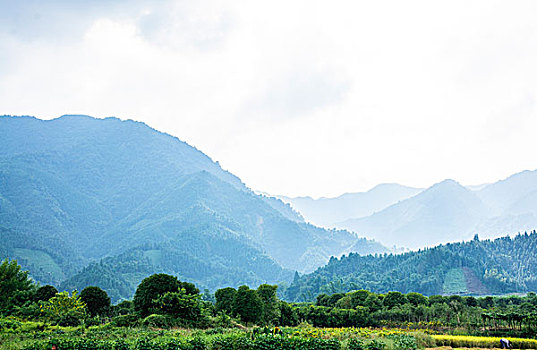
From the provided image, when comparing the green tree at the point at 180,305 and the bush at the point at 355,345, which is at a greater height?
the green tree at the point at 180,305

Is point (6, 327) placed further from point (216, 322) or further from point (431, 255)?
point (431, 255)

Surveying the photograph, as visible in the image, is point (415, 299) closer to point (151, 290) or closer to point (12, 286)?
point (151, 290)

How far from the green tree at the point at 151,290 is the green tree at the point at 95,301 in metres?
10.9

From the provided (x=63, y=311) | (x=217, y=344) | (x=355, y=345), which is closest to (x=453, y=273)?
(x=355, y=345)

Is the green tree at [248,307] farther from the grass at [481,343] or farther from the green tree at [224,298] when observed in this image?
A: the grass at [481,343]

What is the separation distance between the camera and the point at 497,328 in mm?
28734

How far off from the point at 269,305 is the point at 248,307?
3664mm

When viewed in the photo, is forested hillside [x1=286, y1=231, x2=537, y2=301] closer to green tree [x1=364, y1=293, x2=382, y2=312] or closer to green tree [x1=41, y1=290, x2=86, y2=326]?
green tree [x1=364, y1=293, x2=382, y2=312]

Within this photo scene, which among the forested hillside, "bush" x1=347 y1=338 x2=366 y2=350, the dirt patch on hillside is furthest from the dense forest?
the dirt patch on hillside

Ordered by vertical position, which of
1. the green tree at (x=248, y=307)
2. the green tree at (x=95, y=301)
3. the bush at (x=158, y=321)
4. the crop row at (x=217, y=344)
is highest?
the green tree at (x=95, y=301)

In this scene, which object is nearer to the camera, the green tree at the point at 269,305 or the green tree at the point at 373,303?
the green tree at the point at 269,305

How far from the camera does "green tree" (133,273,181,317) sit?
30.9 meters

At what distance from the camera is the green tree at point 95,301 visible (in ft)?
132

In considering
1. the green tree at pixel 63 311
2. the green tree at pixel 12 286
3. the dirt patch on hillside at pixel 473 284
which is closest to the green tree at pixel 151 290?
the green tree at pixel 63 311
